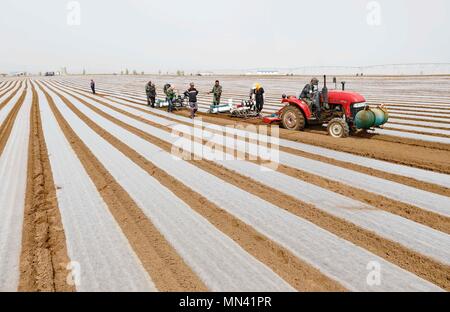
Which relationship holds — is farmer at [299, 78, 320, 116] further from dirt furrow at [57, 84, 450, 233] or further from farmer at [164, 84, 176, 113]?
farmer at [164, 84, 176, 113]

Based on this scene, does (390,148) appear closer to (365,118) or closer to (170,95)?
(365,118)

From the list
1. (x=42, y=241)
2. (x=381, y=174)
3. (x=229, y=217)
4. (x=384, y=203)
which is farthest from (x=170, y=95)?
(x=384, y=203)

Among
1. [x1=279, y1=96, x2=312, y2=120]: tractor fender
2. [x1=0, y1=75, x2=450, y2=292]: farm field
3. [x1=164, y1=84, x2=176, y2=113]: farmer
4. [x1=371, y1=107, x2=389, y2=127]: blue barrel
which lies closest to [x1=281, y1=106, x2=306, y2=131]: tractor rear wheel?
[x1=279, y1=96, x2=312, y2=120]: tractor fender

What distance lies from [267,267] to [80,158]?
5.73m

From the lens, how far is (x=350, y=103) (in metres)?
8.33

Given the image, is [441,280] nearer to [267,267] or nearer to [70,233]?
[267,267]

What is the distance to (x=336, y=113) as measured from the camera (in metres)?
8.80

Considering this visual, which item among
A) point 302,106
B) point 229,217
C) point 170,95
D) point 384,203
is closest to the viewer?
point 229,217

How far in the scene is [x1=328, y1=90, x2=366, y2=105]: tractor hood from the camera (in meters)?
8.37

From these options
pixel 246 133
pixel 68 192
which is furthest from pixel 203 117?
pixel 68 192

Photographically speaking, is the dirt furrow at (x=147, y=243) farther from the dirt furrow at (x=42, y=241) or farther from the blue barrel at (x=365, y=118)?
the blue barrel at (x=365, y=118)

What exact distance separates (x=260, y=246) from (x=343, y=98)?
611cm

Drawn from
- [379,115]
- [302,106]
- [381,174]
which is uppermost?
[302,106]
